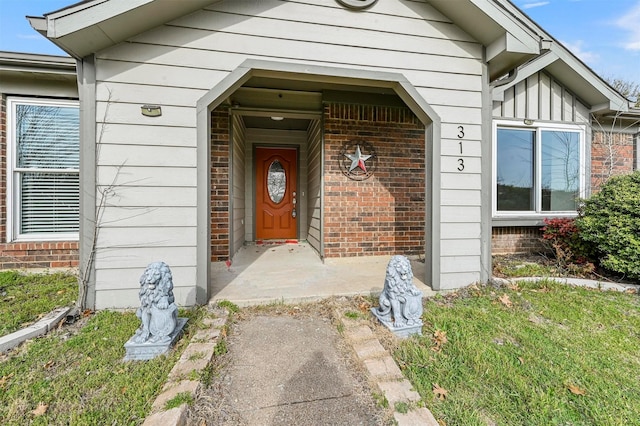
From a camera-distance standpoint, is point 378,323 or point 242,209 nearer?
point 378,323

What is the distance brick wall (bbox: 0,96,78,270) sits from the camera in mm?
3635

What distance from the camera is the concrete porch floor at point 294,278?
9.93ft

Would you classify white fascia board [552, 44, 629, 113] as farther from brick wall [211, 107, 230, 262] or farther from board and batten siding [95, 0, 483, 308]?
brick wall [211, 107, 230, 262]

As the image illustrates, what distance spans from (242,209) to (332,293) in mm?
3725

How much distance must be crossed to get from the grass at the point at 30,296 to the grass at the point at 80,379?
0.41 meters

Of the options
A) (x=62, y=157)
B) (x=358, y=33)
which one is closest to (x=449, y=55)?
(x=358, y=33)

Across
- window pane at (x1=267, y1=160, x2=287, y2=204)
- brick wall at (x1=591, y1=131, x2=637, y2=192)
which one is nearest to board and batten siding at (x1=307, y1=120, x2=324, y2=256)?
window pane at (x1=267, y1=160, x2=287, y2=204)

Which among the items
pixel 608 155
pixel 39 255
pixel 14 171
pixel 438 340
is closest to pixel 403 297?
pixel 438 340

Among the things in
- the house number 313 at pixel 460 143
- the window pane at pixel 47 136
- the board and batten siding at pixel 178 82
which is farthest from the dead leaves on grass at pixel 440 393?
the window pane at pixel 47 136

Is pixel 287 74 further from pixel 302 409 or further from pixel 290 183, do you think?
Result: pixel 290 183

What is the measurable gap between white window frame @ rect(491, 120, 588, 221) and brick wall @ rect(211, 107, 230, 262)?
431cm

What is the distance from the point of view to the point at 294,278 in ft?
12.1

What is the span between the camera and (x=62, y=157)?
3.87 metres

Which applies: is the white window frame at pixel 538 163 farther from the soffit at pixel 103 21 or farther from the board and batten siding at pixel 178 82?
the soffit at pixel 103 21
